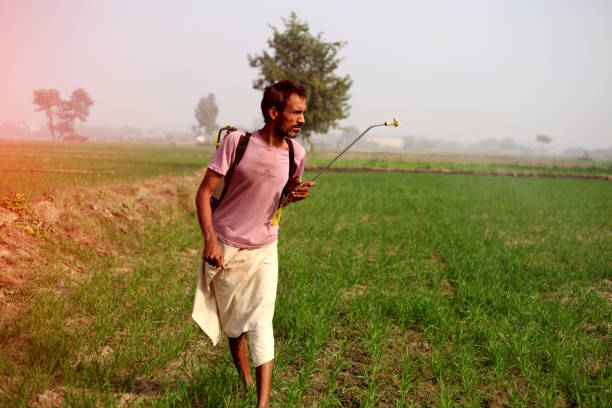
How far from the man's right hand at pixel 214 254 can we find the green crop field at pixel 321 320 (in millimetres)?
901

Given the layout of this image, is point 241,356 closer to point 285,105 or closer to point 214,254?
point 214,254

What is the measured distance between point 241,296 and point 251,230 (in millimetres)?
441

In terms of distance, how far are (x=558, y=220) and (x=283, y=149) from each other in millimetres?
12412

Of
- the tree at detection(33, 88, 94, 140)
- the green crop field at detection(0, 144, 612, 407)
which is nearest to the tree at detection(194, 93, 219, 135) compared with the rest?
the tree at detection(33, 88, 94, 140)

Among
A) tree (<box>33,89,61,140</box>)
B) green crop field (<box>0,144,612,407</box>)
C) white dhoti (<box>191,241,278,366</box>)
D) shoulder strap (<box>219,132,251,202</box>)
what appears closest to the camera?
shoulder strap (<box>219,132,251,202</box>)

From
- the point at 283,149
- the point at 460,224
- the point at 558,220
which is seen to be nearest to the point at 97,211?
the point at 283,149

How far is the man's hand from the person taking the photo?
2.61 m

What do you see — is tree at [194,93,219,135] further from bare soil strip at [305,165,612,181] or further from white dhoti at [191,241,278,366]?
white dhoti at [191,241,278,366]

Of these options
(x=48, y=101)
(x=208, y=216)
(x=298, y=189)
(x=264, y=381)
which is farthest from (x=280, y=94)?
(x=48, y=101)

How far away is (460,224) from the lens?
408 inches

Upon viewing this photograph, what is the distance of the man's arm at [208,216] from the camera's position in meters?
2.40

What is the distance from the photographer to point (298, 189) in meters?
2.61

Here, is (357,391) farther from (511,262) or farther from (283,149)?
(511,262)

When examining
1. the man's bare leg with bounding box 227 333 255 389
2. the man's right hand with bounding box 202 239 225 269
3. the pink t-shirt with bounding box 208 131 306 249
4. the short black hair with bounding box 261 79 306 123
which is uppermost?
the short black hair with bounding box 261 79 306 123
